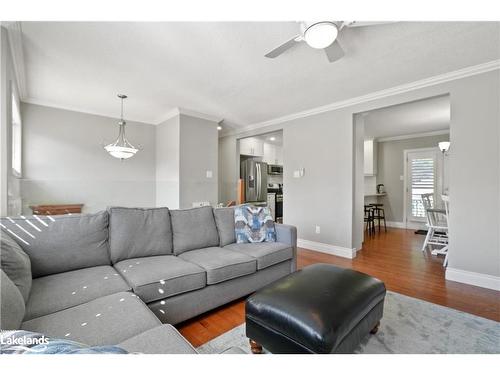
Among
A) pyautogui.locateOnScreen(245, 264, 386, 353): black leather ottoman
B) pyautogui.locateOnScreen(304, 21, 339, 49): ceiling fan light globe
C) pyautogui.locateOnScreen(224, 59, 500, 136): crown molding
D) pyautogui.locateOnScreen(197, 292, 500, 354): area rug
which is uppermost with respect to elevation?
pyautogui.locateOnScreen(224, 59, 500, 136): crown molding

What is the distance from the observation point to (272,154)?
6.52 meters

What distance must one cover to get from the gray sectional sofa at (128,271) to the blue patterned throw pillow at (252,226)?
82mm

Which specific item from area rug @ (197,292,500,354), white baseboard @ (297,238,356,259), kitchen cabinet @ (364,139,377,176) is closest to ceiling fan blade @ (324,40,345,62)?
area rug @ (197,292,500,354)

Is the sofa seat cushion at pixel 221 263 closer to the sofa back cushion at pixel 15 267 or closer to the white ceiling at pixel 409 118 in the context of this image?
the sofa back cushion at pixel 15 267

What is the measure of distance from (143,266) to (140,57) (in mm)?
2033

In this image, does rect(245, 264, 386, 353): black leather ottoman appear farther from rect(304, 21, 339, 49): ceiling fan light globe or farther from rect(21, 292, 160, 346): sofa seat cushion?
rect(304, 21, 339, 49): ceiling fan light globe

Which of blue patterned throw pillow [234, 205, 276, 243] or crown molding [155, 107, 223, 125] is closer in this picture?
blue patterned throw pillow [234, 205, 276, 243]

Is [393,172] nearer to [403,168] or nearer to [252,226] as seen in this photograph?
[403,168]

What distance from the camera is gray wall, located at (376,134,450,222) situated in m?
6.14

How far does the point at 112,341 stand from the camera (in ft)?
3.08

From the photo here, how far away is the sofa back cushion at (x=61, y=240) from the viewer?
157 centimetres

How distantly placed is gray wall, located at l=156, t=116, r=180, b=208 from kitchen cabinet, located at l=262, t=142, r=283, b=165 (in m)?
2.65

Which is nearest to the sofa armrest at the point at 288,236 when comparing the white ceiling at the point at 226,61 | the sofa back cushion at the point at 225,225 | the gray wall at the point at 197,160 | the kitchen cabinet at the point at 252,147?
the sofa back cushion at the point at 225,225
